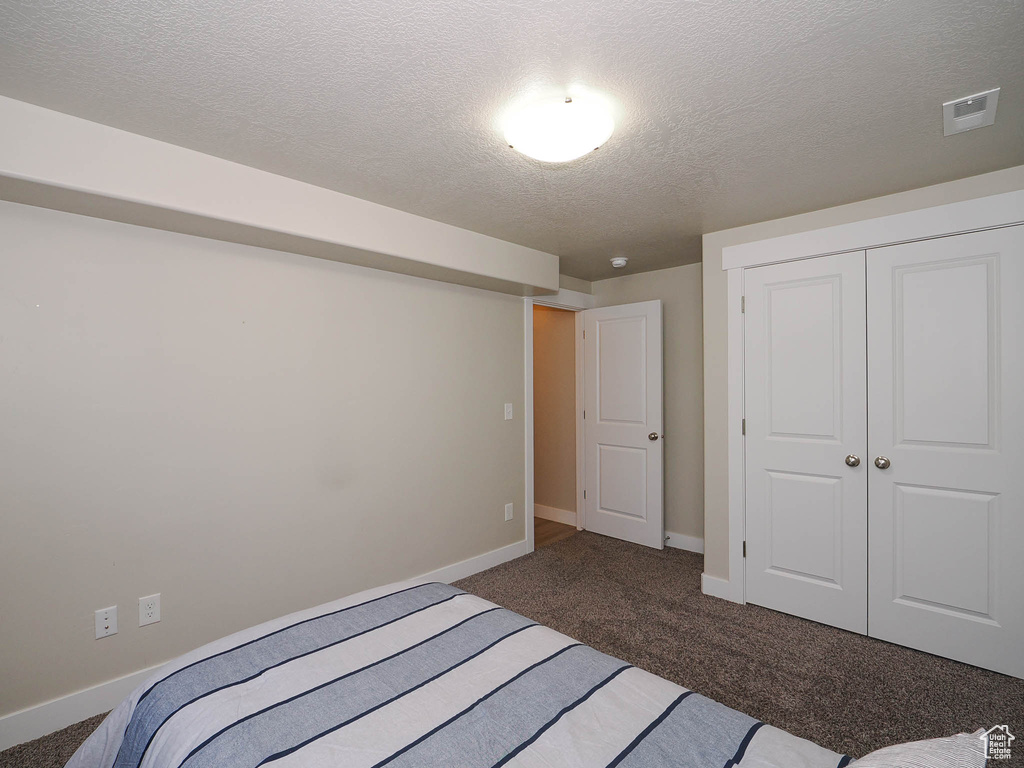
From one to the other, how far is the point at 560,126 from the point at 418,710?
1.84 m

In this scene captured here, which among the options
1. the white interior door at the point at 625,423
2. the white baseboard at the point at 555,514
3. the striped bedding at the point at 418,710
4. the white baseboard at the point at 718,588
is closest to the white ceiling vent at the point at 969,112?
the striped bedding at the point at 418,710

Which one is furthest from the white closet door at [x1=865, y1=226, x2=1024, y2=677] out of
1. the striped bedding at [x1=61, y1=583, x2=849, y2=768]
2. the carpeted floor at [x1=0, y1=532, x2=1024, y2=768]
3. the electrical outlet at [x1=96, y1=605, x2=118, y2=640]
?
the electrical outlet at [x1=96, y1=605, x2=118, y2=640]

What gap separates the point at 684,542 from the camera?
13.8ft

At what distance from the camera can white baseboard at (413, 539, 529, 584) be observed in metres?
3.49

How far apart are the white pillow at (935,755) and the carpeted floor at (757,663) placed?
1.33m

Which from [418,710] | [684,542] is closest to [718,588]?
[684,542]

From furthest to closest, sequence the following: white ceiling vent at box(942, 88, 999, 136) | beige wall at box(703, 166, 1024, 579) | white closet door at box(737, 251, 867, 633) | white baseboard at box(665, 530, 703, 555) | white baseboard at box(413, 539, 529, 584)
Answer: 1. white baseboard at box(665, 530, 703, 555)
2. white baseboard at box(413, 539, 529, 584)
3. beige wall at box(703, 166, 1024, 579)
4. white closet door at box(737, 251, 867, 633)
5. white ceiling vent at box(942, 88, 999, 136)

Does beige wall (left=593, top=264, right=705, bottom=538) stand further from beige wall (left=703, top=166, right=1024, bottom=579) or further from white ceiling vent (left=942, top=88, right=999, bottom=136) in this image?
white ceiling vent (left=942, top=88, right=999, bottom=136)

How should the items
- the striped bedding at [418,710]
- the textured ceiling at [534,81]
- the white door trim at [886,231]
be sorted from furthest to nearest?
the white door trim at [886,231]
the textured ceiling at [534,81]
the striped bedding at [418,710]

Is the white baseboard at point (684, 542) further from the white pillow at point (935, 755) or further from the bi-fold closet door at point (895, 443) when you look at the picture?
the white pillow at point (935, 755)

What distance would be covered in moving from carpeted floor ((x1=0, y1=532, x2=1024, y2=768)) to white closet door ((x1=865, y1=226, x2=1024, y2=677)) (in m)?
0.22

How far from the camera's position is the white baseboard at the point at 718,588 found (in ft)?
10.4
